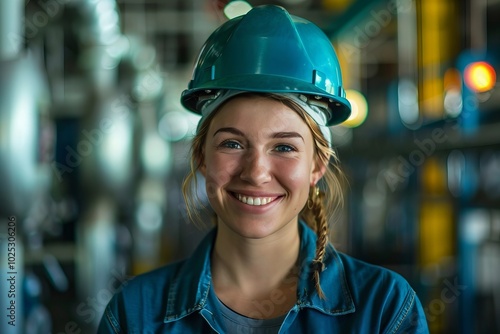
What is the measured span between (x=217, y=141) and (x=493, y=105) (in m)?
2.26

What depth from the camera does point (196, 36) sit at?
575cm

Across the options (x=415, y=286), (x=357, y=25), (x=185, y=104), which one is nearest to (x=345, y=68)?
(x=357, y=25)

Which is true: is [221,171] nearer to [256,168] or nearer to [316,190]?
[256,168]

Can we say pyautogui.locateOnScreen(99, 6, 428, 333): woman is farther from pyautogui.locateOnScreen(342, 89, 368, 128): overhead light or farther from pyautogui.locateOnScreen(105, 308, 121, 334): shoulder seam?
pyautogui.locateOnScreen(342, 89, 368, 128): overhead light

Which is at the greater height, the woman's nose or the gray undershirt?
the woman's nose

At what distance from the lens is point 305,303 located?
1.26m

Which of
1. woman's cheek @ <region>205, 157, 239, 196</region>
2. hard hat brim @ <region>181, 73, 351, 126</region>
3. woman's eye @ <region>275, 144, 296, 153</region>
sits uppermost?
hard hat brim @ <region>181, 73, 351, 126</region>

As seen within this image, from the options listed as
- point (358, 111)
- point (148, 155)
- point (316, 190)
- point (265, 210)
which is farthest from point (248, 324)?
point (358, 111)

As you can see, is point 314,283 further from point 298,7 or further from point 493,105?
point 298,7

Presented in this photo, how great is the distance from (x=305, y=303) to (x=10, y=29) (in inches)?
52.8

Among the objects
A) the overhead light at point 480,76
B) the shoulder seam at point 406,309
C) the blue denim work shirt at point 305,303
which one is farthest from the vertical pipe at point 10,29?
the overhead light at point 480,76

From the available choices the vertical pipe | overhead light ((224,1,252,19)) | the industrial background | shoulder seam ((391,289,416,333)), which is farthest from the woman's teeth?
overhead light ((224,1,252,19))

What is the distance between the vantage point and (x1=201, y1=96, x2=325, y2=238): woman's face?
1.23 m

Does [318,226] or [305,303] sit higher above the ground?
[318,226]
